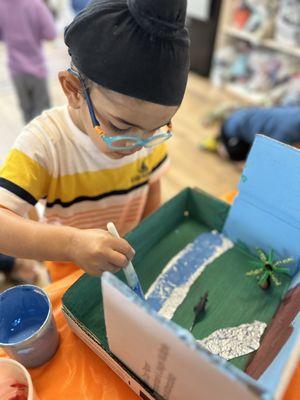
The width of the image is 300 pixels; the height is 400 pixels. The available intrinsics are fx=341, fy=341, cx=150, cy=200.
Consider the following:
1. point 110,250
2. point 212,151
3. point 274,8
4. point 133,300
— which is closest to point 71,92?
point 110,250

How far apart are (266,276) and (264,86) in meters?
2.47

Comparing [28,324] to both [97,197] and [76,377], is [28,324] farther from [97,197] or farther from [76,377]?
[97,197]

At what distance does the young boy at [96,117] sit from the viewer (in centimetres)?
45

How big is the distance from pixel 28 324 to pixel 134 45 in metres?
0.44

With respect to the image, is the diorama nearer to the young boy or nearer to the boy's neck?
the young boy

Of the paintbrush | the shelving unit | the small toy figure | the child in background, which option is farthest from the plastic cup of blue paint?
the shelving unit

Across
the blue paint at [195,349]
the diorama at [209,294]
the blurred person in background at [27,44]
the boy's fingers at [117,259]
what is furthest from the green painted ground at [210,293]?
the blurred person in background at [27,44]

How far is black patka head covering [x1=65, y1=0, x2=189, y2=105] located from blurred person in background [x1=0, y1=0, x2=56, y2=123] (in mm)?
1439

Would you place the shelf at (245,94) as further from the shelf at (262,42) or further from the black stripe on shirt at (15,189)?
the black stripe on shirt at (15,189)

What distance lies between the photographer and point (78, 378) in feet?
1.61

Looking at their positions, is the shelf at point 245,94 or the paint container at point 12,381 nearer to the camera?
the paint container at point 12,381

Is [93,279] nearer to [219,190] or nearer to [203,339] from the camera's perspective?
[203,339]

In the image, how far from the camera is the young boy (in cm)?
45

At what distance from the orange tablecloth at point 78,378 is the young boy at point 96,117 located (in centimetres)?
15
